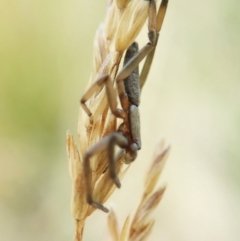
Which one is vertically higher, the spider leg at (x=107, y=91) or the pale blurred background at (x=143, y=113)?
the pale blurred background at (x=143, y=113)

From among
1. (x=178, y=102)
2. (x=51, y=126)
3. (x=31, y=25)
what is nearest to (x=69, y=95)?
(x=51, y=126)

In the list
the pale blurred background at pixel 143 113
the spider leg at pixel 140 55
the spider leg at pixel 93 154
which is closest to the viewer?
the spider leg at pixel 93 154

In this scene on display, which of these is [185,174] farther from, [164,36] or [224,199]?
[164,36]

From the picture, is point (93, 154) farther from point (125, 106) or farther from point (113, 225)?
Result: point (125, 106)

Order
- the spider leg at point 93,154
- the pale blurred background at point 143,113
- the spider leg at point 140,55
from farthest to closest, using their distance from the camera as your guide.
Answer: the pale blurred background at point 143,113
the spider leg at point 140,55
the spider leg at point 93,154

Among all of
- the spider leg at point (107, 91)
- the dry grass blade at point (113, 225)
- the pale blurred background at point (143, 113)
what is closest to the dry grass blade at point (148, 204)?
the dry grass blade at point (113, 225)

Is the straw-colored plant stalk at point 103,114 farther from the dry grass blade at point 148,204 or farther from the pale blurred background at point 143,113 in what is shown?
the pale blurred background at point 143,113

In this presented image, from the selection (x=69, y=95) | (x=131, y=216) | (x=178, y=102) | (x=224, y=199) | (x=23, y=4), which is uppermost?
(x=23, y=4)
